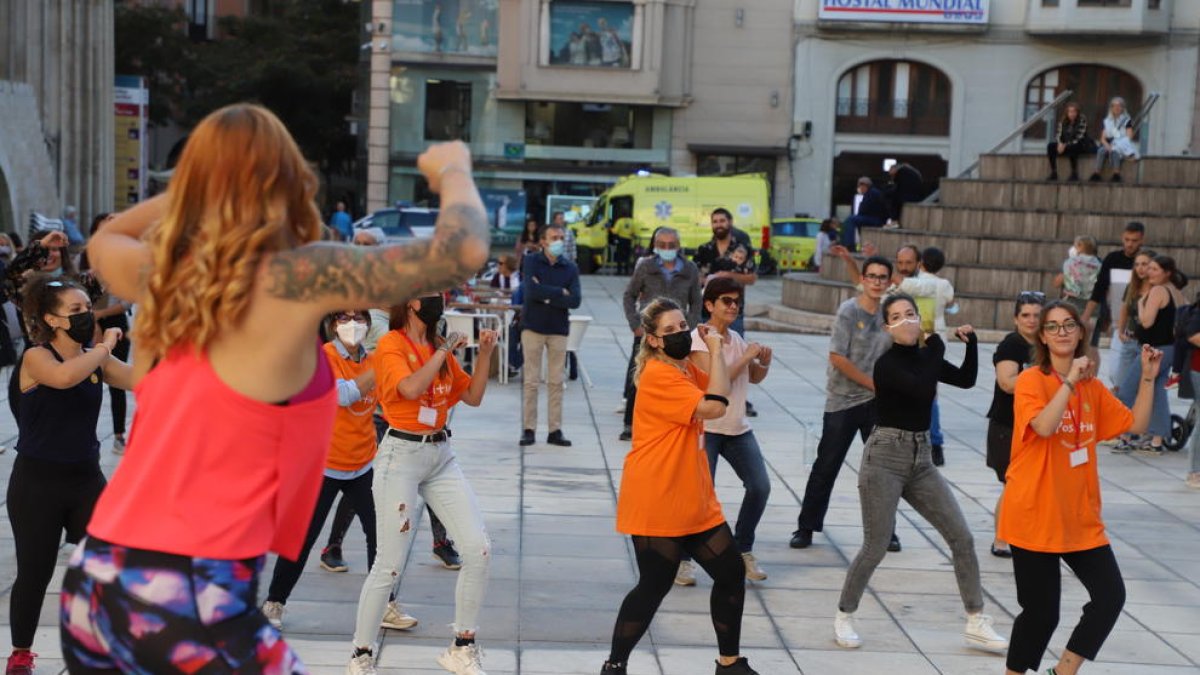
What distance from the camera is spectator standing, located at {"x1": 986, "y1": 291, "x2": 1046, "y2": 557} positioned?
7648 mm

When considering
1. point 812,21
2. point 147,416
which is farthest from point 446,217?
point 812,21

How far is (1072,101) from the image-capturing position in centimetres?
4491

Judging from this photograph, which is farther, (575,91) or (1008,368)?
(575,91)

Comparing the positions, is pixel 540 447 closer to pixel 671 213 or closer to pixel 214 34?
pixel 671 213

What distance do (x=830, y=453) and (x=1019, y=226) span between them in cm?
1574

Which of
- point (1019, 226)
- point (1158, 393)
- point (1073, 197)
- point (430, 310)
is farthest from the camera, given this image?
point (1073, 197)

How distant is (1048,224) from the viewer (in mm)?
23484

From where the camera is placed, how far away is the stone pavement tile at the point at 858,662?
6.66 metres

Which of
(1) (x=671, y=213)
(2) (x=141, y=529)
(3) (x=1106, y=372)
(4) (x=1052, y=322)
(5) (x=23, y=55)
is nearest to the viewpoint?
(2) (x=141, y=529)

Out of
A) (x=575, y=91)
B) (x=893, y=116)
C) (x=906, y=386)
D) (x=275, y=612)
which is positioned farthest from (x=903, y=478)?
(x=893, y=116)

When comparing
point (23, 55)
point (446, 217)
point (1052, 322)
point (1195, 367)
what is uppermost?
point (23, 55)

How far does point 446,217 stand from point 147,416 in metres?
0.67

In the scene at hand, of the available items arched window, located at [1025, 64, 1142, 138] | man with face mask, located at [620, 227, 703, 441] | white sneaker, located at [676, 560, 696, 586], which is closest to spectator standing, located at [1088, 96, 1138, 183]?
man with face mask, located at [620, 227, 703, 441]

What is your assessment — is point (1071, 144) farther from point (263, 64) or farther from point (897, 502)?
point (263, 64)
